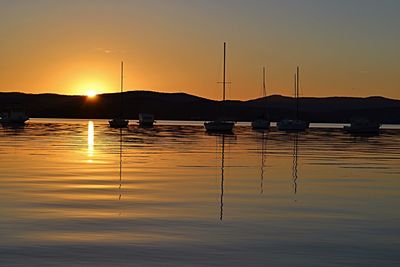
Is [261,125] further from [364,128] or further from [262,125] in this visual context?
[364,128]

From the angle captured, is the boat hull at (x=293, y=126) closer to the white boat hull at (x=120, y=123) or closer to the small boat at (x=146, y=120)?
the white boat hull at (x=120, y=123)

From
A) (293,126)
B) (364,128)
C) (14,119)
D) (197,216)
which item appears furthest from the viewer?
(14,119)

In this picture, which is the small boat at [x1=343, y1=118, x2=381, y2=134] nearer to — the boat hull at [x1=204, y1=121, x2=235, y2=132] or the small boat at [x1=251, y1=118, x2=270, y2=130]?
the boat hull at [x1=204, y1=121, x2=235, y2=132]

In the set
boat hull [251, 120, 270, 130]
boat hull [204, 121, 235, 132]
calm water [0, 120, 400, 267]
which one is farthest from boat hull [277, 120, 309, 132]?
calm water [0, 120, 400, 267]

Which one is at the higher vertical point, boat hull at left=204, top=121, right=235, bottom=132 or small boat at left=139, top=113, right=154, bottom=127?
small boat at left=139, top=113, right=154, bottom=127

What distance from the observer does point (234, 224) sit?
18.3 metres

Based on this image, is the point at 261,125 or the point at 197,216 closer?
the point at 197,216

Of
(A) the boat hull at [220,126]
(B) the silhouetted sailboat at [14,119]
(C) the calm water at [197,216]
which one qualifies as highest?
(B) the silhouetted sailboat at [14,119]

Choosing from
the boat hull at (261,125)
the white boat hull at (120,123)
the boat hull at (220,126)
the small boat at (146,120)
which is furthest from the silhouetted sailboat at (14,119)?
the boat hull at (220,126)

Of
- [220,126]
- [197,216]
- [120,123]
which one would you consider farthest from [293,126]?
[197,216]

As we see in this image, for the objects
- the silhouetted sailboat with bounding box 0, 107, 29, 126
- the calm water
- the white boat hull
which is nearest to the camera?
the calm water

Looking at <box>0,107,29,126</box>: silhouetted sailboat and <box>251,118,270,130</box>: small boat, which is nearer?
<box>251,118,270,130</box>: small boat

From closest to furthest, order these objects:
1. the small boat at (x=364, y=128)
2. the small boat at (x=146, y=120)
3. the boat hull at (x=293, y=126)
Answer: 1. the small boat at (x=364, y=128)
2. the boat hull at (x=293, y=126)
3. the small boat at (x=146, y=120)

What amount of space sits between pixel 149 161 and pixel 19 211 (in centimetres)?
2207
